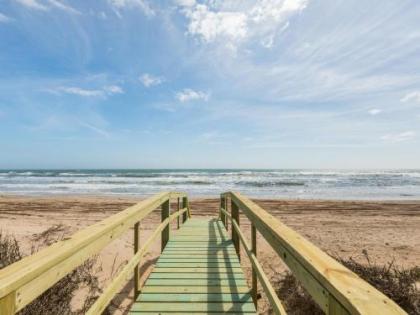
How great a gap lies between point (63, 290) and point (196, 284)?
1.67m

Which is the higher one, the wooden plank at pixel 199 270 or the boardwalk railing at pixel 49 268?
the boardwalk railing at pixel 49 268

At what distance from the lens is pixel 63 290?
363 centimetres

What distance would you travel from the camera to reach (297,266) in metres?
1.48

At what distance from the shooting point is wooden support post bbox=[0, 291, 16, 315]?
3.38 feet

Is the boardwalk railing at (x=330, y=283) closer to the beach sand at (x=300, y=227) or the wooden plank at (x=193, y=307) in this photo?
the wooden plank at (x=193, y=307)

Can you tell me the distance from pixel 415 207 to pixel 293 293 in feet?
49.6

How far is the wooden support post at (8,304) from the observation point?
103 centimetres

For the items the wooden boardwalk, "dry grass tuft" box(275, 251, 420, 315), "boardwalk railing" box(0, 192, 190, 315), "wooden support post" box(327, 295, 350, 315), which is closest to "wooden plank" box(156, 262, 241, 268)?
the wooden boardwalk

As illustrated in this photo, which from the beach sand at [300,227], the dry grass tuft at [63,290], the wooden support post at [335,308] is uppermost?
the wooden support post at [335,308]

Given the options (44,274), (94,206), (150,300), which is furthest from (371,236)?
(94,206)

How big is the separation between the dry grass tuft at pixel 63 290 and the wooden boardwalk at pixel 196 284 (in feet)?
2.90

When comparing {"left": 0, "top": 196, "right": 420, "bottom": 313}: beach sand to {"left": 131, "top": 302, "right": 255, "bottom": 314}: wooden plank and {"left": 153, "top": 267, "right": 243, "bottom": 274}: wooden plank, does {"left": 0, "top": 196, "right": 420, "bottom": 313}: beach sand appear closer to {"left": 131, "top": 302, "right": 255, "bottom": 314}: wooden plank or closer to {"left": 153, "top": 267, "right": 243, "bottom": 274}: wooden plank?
→ {"left": 153, "top": 267, "right": 243, "bottom": 274}: wooden plank

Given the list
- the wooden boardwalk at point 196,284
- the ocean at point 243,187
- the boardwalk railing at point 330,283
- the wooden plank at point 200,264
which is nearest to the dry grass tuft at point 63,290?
the wooden boardwalk at point 196,284

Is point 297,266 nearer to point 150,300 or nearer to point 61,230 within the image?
point 150,300
